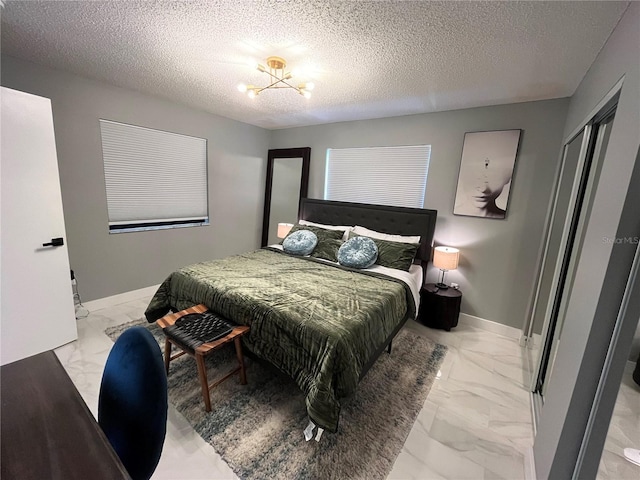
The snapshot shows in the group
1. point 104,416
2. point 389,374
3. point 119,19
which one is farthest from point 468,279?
point 119,19

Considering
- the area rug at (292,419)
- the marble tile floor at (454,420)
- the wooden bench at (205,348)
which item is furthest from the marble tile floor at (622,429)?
the wooden bench at (205,348)

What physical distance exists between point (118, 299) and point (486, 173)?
4465 mm

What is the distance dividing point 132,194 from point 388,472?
3590mm

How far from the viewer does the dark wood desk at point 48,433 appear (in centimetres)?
61

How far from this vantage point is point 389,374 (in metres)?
2.15

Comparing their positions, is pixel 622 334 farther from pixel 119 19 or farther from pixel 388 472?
pixel 119 19

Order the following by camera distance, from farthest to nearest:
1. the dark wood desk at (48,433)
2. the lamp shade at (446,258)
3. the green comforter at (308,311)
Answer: the lamp shade at (446,258), the green comforter at (308,311), the dark wood desk at (48,433)

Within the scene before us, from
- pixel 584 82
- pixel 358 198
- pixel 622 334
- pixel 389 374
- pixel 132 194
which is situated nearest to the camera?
pixel 622 334

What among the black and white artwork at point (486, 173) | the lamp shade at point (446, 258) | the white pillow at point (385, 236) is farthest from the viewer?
the white pillow at point (385, 236)

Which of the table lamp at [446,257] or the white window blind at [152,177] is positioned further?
the white window blind at [152,177]

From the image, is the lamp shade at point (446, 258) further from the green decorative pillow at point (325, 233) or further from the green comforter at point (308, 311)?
the green decorative pillow at point (325, 233)

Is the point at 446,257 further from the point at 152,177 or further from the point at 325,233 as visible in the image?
the point at 152,177

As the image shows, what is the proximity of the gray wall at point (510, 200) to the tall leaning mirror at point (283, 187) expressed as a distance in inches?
48.7

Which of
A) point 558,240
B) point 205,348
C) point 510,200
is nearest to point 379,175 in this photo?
point 510,200
